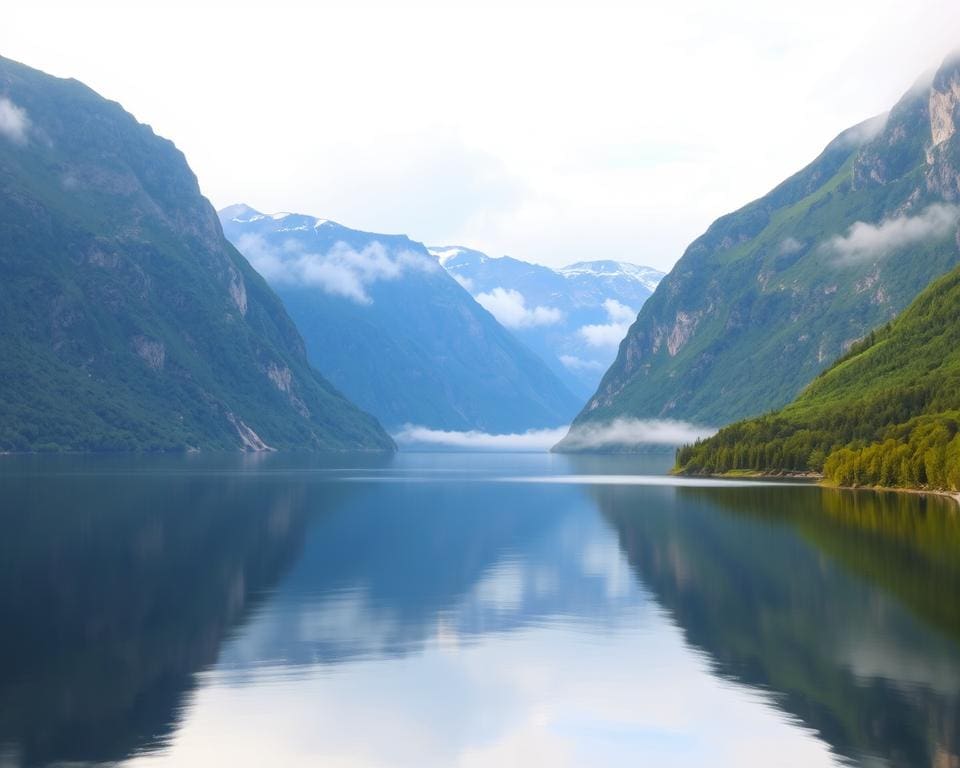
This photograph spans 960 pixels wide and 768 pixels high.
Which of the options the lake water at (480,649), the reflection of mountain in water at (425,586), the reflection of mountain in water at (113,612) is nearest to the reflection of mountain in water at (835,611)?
the lake water at (480,649)

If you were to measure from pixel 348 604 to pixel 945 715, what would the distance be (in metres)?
39.6

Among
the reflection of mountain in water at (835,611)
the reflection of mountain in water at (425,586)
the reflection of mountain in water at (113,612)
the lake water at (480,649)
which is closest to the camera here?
the lake water at (480,649)

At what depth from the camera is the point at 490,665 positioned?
193 feet

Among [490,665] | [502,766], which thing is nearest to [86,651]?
[490,665]

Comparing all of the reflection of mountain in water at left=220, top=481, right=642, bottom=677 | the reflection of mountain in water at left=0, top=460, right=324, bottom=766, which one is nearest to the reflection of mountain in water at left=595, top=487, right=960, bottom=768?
the reflection of mountain in water at left=220, top=481, right=642, bottom=677

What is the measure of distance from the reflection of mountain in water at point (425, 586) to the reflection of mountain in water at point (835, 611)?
482 centimetres

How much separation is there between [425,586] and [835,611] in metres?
28.4

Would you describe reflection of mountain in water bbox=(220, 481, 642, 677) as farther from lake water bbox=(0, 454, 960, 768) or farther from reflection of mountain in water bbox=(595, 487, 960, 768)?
reflection of mountain in water bbox=(595, 487, 960, 768)

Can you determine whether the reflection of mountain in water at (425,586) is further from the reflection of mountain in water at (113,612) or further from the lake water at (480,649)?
the reflection of mountain in water at (113,612)

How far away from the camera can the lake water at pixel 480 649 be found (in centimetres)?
4475

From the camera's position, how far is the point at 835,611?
72250 mm

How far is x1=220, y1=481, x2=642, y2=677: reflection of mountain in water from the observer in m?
65.4

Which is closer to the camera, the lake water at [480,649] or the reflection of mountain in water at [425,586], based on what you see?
the lake water at [480,649]

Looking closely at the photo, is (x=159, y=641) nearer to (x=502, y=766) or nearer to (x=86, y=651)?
(x=86, y=651)
